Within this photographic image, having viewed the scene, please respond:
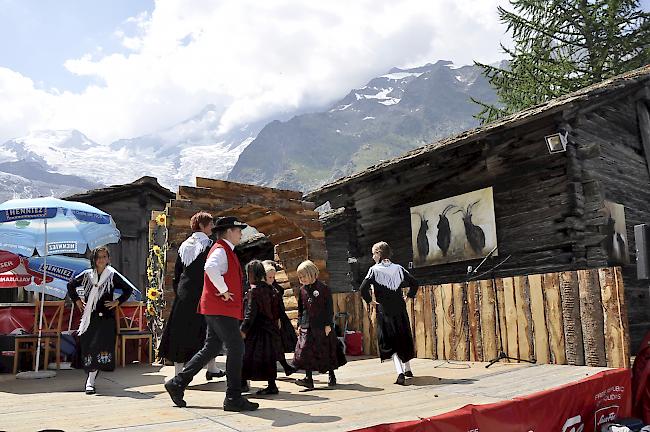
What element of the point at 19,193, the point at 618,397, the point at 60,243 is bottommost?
the point at 618,397

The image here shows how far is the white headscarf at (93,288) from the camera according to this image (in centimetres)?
669

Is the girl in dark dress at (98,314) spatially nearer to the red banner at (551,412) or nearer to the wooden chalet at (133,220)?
the red banner at (551,412)

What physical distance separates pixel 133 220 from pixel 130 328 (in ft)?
24.2

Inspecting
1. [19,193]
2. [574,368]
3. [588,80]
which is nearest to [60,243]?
[574,368]

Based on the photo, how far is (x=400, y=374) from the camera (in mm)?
6477

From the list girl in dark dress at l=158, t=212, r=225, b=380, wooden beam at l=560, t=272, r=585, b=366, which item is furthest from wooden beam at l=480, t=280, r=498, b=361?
girl in dark dress at l=158, t=212, r=225, b=380

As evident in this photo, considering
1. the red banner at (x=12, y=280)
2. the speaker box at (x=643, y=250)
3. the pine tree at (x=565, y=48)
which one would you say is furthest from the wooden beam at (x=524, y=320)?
the pine tree at (x=565, y=48)

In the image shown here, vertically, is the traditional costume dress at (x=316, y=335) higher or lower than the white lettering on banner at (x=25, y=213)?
lower

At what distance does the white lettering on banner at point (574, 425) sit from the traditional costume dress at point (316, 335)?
98.9 inches

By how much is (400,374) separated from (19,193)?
17704 centimetres

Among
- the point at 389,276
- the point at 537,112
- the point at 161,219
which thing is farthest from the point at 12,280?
the point at 537,112

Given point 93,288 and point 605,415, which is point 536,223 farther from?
point 93,288

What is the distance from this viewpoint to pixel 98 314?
22.1 feet

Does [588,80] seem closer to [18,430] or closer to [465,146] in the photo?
[465,146]
